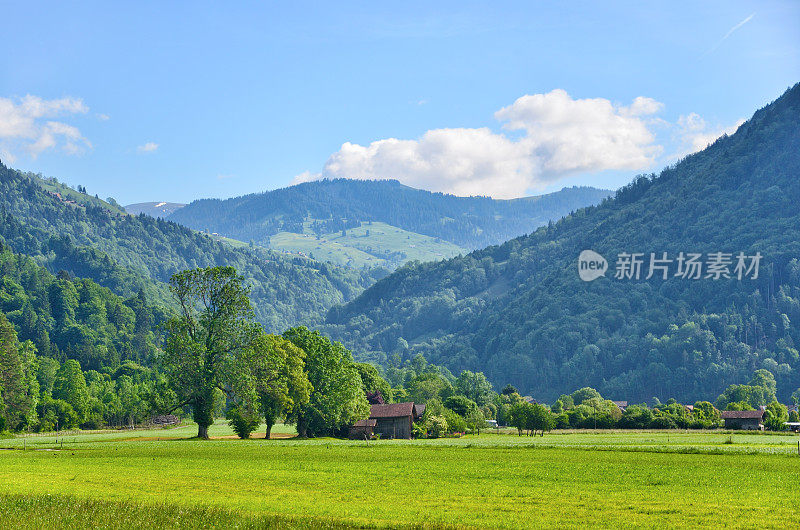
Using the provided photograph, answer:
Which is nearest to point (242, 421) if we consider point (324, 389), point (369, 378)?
point (324, 389)

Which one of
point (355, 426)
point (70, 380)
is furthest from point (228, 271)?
point (70, 380)

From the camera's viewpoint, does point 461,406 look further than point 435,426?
Yes

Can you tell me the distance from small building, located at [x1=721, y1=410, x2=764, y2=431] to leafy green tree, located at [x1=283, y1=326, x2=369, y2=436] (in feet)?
290

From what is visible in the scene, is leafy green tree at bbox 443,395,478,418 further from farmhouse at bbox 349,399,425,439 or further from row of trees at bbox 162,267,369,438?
row of trees at bbox 162,267,369,438

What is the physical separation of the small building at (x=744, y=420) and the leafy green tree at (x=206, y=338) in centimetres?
11056

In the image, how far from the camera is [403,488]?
4350 cm

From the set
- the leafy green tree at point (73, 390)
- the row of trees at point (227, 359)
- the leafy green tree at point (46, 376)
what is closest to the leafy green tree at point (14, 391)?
the leafy green tree at point (73, 390)

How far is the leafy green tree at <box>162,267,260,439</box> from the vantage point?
92000 mm

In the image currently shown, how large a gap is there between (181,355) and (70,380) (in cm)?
10713

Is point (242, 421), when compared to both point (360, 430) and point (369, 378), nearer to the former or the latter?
point (360, 430)

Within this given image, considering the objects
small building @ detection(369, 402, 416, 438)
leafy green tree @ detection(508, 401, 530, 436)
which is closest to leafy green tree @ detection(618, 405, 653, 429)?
leafy green tree @ detection(508, 401, 530, 436)

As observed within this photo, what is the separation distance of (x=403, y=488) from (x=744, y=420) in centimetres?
13727

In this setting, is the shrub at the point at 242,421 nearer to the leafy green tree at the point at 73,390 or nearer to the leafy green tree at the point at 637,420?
the leafy green tree at the point at 637,420

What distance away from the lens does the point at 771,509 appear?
34.8m
